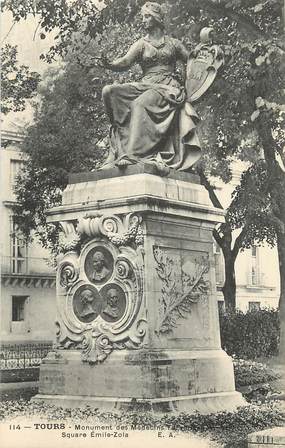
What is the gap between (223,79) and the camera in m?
14.4

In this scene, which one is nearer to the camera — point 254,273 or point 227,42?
point 227,42

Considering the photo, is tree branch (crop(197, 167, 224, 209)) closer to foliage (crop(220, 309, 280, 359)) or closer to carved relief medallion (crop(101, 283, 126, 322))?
foliage (crop(220, 309, 280, 359))

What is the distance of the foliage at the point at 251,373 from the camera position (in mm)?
13133

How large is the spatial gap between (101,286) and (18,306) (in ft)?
64.6

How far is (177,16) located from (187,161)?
14.8 feet

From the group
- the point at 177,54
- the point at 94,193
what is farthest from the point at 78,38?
the point at 94,193

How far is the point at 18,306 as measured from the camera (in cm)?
2875

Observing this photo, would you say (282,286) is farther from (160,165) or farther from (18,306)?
(18,306)

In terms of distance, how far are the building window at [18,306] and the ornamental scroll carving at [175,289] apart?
18.6 meters

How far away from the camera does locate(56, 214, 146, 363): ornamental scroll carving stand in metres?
9.18

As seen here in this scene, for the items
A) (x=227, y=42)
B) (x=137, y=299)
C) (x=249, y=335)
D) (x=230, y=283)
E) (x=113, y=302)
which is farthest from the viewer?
(x=230, y=283)

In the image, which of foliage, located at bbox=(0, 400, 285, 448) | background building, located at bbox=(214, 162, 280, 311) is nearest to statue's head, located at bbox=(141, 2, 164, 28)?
foliage, located at bbox=(0, 400, 285, 448)

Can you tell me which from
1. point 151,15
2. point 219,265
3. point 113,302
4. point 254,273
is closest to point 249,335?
point 254,273

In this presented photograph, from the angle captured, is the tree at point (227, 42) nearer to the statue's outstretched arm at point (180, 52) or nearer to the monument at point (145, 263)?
the statue's outstretched arm at point (180, 52)
